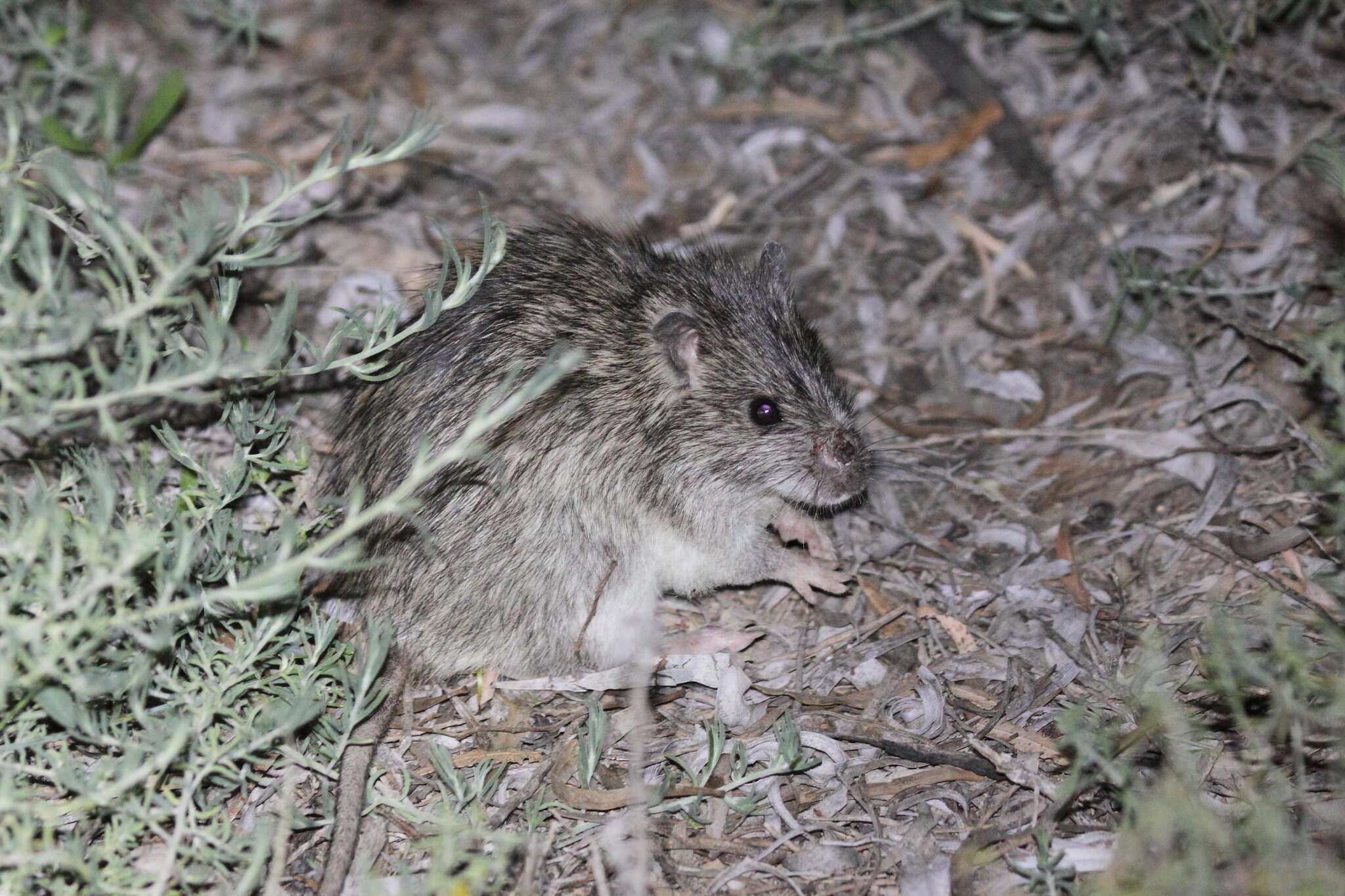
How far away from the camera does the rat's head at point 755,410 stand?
470 centimetres

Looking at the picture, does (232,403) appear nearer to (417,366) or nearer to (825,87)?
(417,366)

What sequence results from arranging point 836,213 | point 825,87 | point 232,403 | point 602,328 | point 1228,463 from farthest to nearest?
point 825,87
point 836,213
point 1228,463
point 602,328
point 232,403

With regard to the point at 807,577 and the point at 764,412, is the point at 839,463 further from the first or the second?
the point at 807,577

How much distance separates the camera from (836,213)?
6465 millimetres

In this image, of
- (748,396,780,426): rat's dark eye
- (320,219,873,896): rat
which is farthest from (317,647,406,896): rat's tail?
(748,396,780,426): rat's dark eye

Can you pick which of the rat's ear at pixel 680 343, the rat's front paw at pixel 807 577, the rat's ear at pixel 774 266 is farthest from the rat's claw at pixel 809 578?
the rat's ear at pixel 774 266

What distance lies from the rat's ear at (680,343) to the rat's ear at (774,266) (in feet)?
1.79

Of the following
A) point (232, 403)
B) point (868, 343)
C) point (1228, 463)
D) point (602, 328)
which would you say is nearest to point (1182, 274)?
point (1228, 463)

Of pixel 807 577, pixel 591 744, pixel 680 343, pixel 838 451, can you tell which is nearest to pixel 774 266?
pixel 680 343

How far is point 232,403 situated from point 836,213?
11.4 feet

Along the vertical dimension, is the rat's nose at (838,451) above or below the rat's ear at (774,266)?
below

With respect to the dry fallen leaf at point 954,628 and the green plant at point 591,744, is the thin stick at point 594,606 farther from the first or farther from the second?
the dry fallen leaf at point 954,628

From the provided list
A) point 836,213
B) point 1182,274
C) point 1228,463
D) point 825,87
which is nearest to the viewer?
point 1228,463

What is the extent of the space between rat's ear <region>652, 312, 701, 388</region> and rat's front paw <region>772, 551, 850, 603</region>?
86 cm
